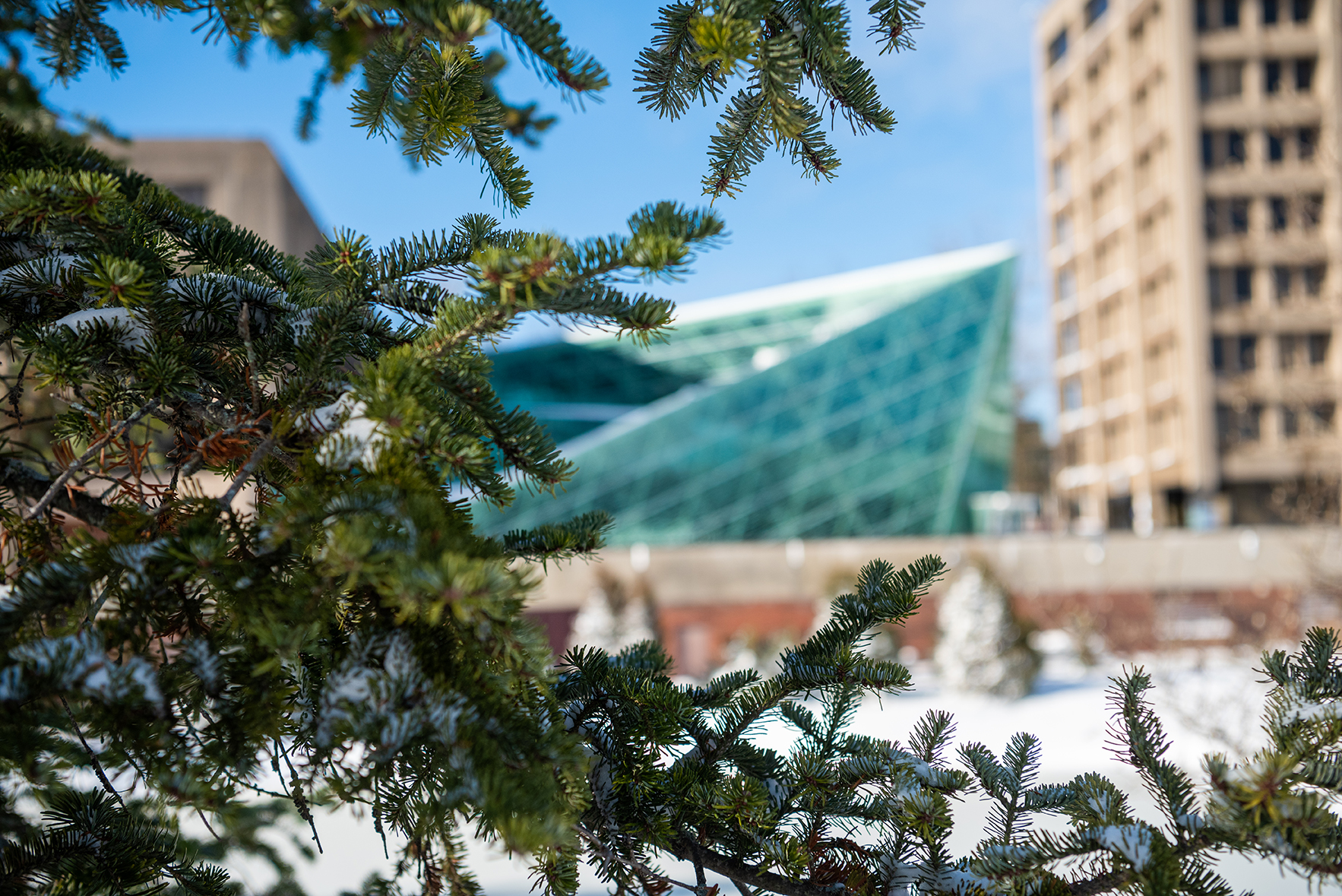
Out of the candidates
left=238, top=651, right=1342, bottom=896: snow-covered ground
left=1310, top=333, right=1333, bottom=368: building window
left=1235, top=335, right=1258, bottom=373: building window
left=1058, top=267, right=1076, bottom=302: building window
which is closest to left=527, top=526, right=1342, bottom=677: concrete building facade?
left=238, top=651, right=1342, bottom=896: snow-covered ground

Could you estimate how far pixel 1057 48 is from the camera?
129 ft

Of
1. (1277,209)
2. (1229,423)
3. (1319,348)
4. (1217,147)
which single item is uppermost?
(1217,147)

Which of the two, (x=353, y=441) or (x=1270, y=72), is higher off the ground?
(x=1270, y=72)

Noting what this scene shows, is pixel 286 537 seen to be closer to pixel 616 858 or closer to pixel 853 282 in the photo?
pixel 616 858

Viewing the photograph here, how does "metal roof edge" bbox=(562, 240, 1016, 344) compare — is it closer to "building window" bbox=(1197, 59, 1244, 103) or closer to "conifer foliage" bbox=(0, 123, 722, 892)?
"building window" bbox=(1197, 59, 1244, 103)

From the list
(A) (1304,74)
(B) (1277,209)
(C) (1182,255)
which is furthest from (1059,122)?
(B) (1277,209)

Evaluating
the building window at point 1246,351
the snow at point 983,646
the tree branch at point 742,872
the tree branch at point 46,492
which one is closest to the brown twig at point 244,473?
the tree branch at point 46,492

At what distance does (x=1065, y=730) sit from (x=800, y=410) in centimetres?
1530

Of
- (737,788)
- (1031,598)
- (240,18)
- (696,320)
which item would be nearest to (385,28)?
(240,18)

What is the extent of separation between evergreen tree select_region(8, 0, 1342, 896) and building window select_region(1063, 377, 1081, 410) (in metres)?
40.8

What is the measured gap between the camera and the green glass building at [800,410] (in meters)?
23.0

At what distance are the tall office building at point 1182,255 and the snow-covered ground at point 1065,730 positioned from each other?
16.7 metres

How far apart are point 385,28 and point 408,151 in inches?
15.6

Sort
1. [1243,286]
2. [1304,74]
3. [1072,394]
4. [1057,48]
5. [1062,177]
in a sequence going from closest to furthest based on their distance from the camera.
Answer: [1304,74] < [1243,286] < [1062,177] < [1072,394] < [1057,48]
